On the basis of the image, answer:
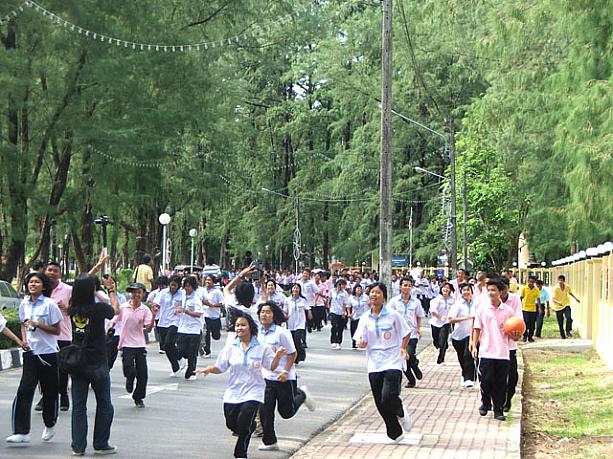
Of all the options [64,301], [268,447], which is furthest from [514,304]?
[64,301]

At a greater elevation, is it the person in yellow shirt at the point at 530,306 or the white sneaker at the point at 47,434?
the person in yellow shirt at the point at 530,306

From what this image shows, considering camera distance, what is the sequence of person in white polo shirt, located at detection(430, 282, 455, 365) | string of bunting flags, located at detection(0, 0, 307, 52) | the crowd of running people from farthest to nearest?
string of bunting flags, located at detection(0, 0, 307, 52) → person in white polo shirt, located at detection(430, 282, 455, 365) → the crowd of running people

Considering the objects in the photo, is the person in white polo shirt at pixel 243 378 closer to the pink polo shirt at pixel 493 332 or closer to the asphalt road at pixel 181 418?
the asphalt road at pixel 181 418

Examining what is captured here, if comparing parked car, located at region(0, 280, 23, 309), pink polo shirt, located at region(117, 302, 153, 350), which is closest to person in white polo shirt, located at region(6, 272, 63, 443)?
pink polo shirt, located at region(117, 302, 153, 350)

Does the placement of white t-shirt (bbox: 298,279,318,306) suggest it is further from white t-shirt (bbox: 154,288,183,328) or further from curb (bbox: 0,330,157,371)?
white t-shirt (bbox: 154,288,183,328)

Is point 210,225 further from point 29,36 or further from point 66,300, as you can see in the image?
point 66,300

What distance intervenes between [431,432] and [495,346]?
1418 mm

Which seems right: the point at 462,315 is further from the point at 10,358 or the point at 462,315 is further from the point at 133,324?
the point at 10,358

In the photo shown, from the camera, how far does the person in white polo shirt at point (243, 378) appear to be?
9.84 metres

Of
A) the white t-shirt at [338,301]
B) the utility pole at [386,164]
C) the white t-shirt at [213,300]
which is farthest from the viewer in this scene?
the white t-shirt at [338,301]

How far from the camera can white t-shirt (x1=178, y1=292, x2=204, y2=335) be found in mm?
17828

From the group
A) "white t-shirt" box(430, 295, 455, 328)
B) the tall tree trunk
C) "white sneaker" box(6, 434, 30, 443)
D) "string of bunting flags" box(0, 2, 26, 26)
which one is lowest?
"white sneaker" box(6, 434, 30, 443)

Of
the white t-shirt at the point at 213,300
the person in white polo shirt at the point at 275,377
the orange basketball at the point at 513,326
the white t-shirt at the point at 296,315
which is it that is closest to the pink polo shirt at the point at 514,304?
the orange basketball at the point at 513,326

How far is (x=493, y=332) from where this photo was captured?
1300 centimetres
